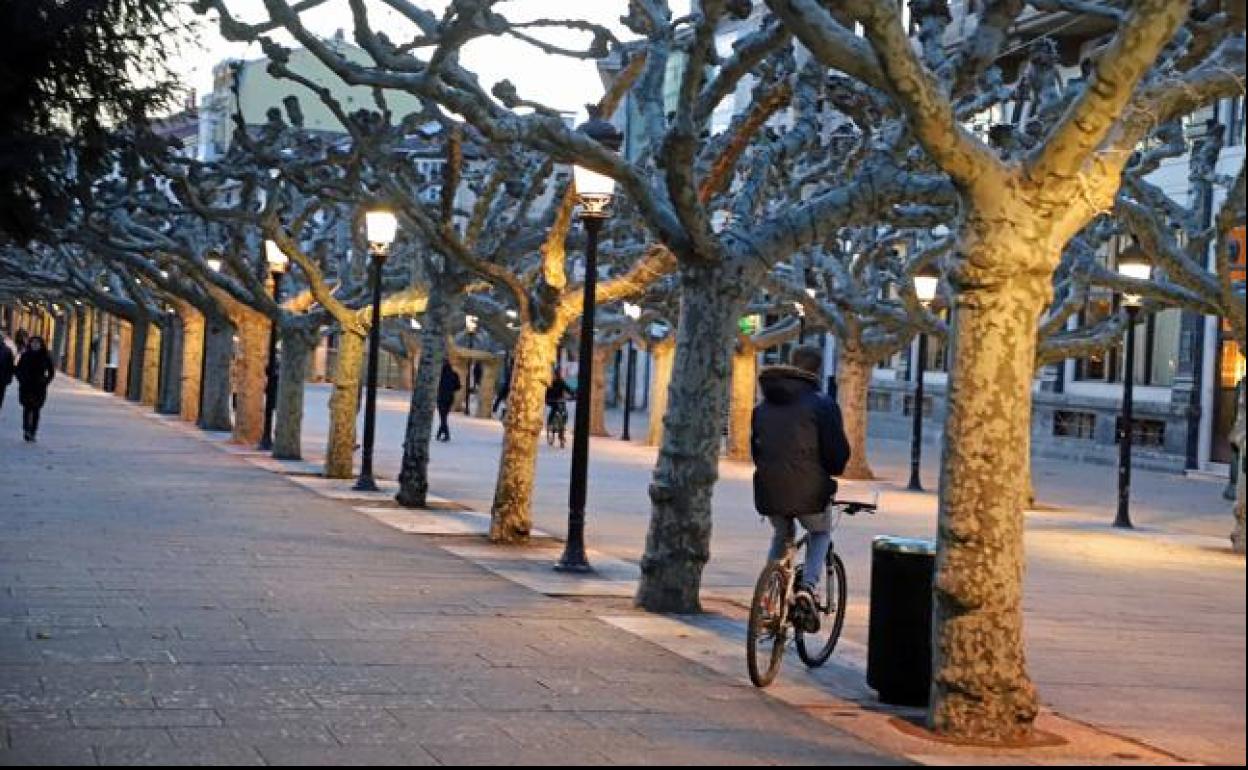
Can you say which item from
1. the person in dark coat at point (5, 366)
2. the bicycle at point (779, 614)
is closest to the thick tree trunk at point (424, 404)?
the bicycle at point (779, 614)

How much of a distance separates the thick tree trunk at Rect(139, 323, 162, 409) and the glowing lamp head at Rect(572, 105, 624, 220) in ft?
135

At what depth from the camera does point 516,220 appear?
68.7 feet

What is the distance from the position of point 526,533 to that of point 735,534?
9.93 ft

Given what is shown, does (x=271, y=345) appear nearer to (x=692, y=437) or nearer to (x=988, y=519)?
(x=692, y=437)

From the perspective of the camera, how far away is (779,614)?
10.4m

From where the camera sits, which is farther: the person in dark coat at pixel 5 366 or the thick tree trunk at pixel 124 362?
the thick tree trunk at pixel 124 362

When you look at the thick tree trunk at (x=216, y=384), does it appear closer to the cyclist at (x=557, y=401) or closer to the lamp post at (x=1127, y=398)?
the cyclist at (x=557, y=401)

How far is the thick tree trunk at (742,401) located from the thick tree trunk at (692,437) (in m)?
23.8

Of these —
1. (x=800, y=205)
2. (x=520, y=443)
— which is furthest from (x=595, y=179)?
(x=520, y=443)

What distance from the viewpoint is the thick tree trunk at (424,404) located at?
21641 millimetres

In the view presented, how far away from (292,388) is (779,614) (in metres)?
20.6

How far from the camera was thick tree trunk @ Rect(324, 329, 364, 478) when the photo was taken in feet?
86.4

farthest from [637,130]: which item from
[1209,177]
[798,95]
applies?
[798,95]

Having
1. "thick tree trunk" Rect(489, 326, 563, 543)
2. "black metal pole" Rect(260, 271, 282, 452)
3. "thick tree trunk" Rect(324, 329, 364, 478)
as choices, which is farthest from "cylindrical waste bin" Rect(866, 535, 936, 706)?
"black metal pole" Rect(260, 271, 282, 452)
